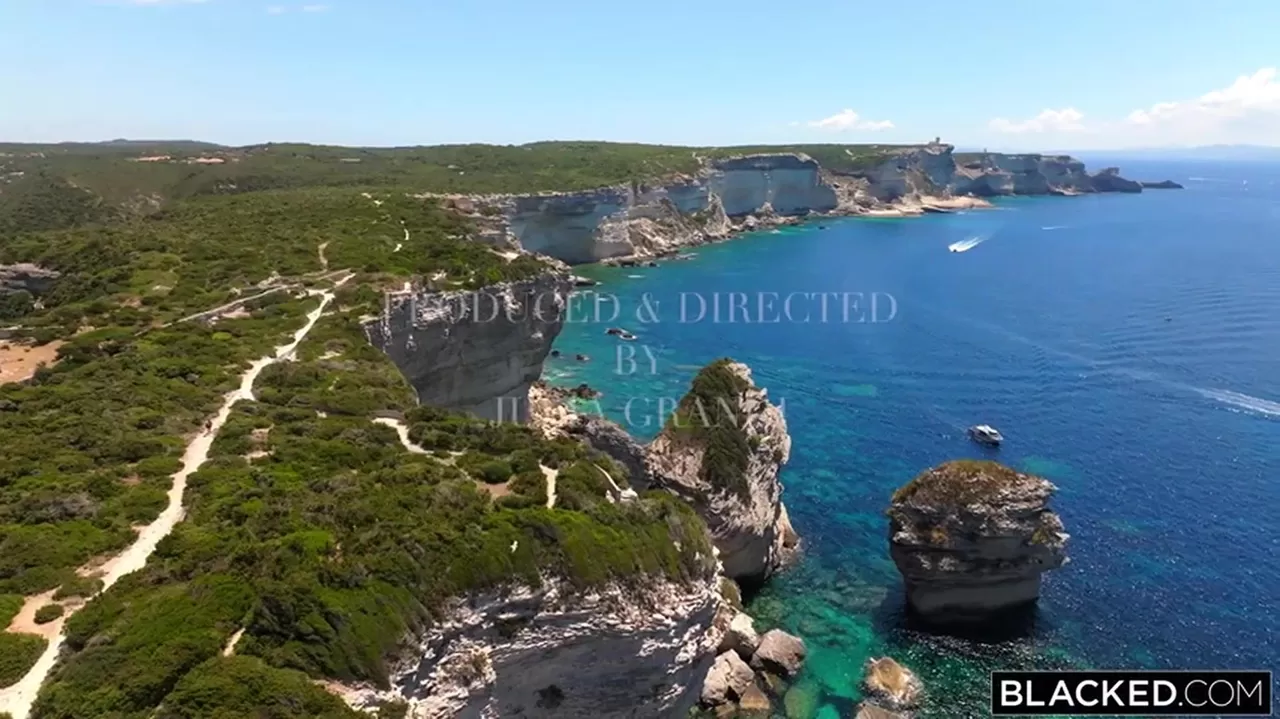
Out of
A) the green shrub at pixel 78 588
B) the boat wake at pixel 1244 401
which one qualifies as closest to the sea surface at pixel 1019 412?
the boat wake at pixel 1244 401

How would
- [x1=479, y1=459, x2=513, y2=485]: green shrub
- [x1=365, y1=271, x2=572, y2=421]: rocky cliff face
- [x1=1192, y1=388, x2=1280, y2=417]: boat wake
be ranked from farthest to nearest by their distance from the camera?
[x1=1192, y1=388, x2=1280, y2=417]: boat wake < [x1=365, y1=271, x2=572, y2=421]: rocky cliff face < [x1=479, y1=459, x2=513, y2=485]: green shrub

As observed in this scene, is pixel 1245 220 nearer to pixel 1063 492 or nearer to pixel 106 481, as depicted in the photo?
pixel 1063 492

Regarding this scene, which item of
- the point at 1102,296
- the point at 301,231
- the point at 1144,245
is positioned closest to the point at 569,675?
the point at 301,231

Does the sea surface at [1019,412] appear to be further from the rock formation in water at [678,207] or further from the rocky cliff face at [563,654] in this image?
the rocky cliff face at [563,654]

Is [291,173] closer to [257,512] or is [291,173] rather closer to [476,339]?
[476,339]

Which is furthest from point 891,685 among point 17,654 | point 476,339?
point 17,654

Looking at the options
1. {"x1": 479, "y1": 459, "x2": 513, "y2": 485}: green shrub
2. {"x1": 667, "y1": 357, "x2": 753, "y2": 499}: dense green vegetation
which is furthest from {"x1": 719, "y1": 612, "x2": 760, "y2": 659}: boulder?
{"x1": 479, "y1": 459, "x2": 513, "y2": 485}: green shrub

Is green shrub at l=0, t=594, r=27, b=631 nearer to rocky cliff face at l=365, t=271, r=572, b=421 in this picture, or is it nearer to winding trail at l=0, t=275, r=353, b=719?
winding trail at l=0, t=275, r=353, b=719
